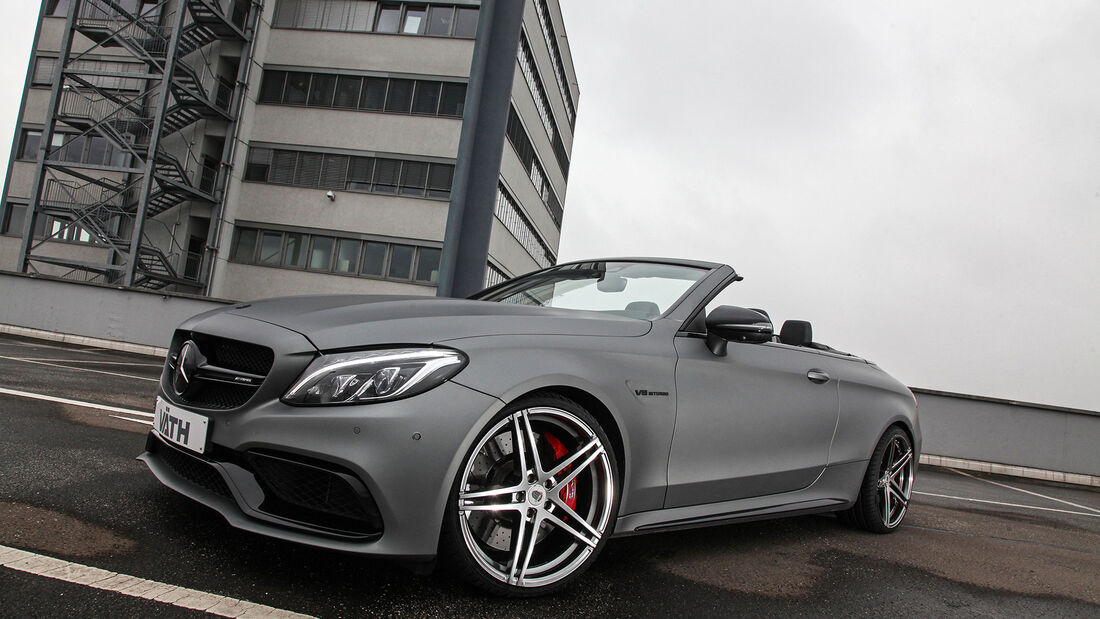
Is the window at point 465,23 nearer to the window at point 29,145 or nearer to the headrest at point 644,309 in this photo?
the window at point 29,145

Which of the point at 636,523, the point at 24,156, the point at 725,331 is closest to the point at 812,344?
the point at 725,331

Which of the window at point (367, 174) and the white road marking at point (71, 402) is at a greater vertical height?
the window at point (367, 174)

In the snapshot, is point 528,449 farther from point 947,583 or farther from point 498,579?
point 947,583

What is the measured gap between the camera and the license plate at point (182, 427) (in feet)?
7.08

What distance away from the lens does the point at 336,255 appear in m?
23.2

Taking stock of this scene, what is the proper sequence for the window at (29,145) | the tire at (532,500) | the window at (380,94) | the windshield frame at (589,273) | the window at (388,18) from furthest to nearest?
the window at (29,145) → the window at (388,18) → the window at (380,94) → the windshield frame at (589,273) → the tire at (532,500)

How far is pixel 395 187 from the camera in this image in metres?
23.0

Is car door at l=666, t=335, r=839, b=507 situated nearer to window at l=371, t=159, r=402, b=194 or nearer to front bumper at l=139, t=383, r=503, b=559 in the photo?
front bumper at l=139, t=383, r=503, b=559

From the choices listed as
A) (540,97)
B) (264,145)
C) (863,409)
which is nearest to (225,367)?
(863,409)

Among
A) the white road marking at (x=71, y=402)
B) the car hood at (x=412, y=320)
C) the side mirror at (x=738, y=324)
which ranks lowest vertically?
the white road marking at (x=71, y=402)

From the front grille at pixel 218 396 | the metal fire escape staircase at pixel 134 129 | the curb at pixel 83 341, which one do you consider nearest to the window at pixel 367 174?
the metal fire escape staircase at pixel 134 129

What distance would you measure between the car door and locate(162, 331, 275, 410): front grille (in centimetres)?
153

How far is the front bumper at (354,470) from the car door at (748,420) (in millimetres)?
1041

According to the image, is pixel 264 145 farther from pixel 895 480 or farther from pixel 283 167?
pixel 895 480
